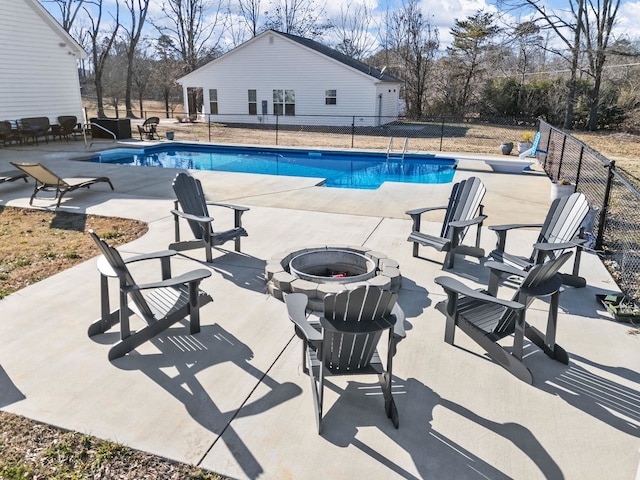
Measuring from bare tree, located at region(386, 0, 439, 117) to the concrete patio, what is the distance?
2831 cm

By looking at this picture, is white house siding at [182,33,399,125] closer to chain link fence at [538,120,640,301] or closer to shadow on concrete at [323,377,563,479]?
chain link fence at [538,120,640,301]

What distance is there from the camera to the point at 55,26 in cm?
1781

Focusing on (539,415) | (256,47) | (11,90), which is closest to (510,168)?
(539,415)

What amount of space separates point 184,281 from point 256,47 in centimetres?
2419

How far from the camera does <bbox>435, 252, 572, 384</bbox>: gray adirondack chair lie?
3277 millimetres

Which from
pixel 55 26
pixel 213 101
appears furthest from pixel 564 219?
pixel 213 101

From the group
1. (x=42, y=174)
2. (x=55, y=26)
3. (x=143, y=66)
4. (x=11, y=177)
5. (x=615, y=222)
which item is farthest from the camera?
(x=143, y=66)

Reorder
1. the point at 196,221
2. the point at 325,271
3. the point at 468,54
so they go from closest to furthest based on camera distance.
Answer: the point at 325,271, the point at 196,221, the point at 468,54

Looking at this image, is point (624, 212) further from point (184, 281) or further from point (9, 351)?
point (9, 351)

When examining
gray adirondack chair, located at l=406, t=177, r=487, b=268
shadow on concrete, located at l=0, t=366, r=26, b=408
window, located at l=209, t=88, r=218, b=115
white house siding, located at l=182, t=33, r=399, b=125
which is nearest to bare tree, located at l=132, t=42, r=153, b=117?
white house siding, located at l=182, t=33, r=399, b=125

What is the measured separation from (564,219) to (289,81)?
73.3 feet

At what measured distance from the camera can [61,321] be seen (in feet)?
13.2

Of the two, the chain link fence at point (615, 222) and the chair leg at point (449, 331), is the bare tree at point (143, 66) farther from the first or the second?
the chair leg at point (449, 331)

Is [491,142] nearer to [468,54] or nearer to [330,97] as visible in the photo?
[330,97]
